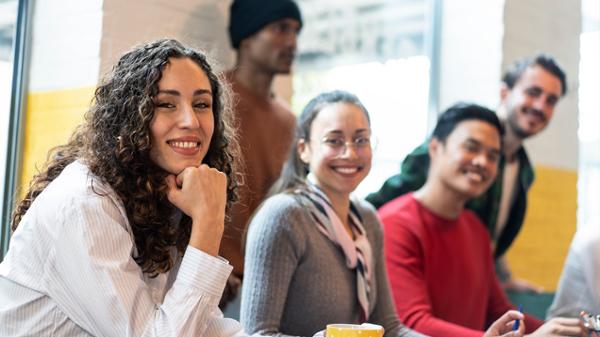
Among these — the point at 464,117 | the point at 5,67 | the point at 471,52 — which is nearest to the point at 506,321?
the point at 464,117

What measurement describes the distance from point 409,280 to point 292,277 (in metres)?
0.54

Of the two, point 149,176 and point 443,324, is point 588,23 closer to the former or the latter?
point 443,324

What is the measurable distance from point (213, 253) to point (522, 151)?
2.24 m

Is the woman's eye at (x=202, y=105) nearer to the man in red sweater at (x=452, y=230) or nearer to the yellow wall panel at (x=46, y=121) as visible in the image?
the yellow wall panel at (x=46, y=121)

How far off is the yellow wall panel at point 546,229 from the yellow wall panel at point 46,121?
2231 mm

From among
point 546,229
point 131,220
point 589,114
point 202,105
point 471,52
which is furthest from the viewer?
point 589,114

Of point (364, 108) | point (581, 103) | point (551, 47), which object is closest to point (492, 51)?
point (551, 47)

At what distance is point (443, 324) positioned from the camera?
2154 mm

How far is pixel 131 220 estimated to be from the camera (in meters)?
1.48

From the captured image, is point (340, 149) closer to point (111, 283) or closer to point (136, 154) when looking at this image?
point (136, 154)

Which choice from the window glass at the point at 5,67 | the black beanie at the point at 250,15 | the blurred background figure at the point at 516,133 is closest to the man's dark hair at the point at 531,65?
the blurred background figure at the point at 516,133

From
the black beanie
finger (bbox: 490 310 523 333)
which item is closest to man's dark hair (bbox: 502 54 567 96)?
the black beanie

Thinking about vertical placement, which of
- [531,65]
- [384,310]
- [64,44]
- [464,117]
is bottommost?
[384,310]

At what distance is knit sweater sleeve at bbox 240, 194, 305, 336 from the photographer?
6.09 ft
